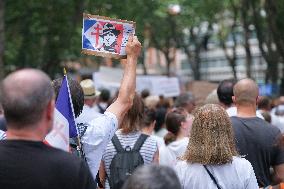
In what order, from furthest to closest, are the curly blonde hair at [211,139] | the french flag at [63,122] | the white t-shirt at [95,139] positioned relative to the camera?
1. the curly blonde hair at [211,139]
2. the white t-shirt at [95,139]
3. the french flag at [63,122]

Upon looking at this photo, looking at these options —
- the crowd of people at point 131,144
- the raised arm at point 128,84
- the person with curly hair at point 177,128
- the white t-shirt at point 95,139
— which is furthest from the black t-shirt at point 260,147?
the white t-shirt at point 95,139

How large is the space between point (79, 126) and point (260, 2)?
20.9m

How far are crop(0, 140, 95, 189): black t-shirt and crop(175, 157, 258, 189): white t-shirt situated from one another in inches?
59.7

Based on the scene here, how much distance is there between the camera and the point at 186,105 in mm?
10242

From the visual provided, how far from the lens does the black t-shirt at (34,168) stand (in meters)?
3.08

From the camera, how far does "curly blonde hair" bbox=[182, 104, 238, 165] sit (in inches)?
176

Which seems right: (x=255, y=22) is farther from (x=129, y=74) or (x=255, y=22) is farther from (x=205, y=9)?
(x=129, y=74)

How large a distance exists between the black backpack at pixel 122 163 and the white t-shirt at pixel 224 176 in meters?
1.27

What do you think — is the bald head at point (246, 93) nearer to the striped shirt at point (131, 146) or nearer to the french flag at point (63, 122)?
the striped shirt at point (131, 146)

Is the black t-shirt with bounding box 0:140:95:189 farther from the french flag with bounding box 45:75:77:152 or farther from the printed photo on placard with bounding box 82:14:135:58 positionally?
the printed photo on placard with bounding box 82:14:135:58

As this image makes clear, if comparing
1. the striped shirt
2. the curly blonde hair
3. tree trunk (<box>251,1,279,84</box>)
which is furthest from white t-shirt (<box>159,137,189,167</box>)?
tree trunk (<box>251,1,279,84</box>)

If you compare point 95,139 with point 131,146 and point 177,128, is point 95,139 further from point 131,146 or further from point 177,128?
point 177,128

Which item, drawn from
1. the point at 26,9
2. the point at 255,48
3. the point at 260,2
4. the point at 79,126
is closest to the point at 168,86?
the point at 26,9

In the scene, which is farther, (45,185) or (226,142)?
(226,142)
